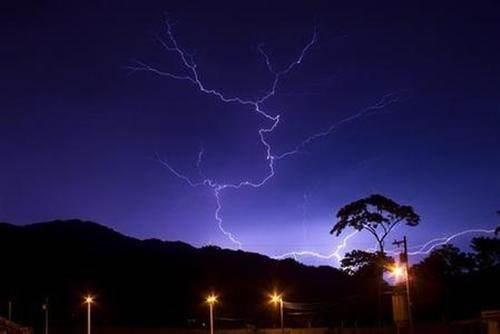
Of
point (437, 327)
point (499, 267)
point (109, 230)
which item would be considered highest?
point (109, 230)

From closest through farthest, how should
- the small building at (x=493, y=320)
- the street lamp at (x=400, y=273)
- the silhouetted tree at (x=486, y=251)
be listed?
the small building at (x=493, y=320) < the street lamp at (x=400, y=273) < the silhouetted tree at (x=486, y=251)

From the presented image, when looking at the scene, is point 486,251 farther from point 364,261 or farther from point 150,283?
point 150,283

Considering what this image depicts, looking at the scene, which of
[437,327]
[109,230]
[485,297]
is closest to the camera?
[437,327]

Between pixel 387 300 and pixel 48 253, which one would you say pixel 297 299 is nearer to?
pixel 387 300

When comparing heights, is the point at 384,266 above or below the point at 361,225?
below

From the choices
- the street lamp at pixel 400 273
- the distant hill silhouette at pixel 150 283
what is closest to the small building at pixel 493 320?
the street lamp at pixel 400 273

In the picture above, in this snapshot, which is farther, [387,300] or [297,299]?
Result: [297,299]

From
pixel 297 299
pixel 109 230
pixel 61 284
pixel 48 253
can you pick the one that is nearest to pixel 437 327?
pixel 297 299

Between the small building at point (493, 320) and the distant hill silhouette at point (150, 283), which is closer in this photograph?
the small building at point (493, 320)

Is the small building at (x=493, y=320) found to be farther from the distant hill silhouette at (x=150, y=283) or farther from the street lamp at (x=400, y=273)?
the distant hill silhouette at (x=150, y=283)

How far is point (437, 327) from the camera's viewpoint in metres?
34.6

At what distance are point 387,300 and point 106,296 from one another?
95.2 feet

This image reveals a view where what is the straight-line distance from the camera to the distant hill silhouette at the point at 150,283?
60.2 m

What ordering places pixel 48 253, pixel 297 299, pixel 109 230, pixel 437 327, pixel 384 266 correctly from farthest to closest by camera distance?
pixel 109 230, pixel 48 253, pixel 297 299, pixel 384 266, pixel 437 327
